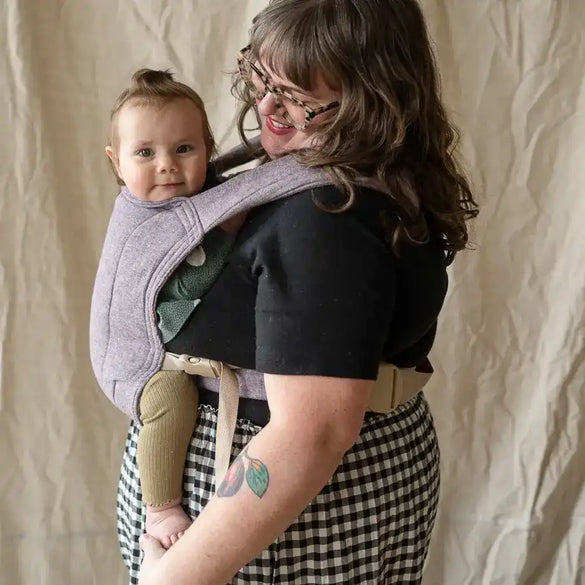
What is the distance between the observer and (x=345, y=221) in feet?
2.53

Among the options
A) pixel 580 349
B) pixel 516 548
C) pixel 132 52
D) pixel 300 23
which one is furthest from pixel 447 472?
pixel 300 23

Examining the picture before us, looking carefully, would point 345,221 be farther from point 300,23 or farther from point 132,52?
point 132,52

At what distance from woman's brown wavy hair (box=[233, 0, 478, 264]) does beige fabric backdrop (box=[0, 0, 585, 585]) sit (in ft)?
2.11

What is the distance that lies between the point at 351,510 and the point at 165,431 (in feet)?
0.75

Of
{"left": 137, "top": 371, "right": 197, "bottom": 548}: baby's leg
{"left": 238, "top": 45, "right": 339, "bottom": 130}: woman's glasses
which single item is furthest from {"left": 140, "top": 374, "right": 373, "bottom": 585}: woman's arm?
{"left": 238, "top": 45, "right": 339, "bottom": 130}: woman's glasses

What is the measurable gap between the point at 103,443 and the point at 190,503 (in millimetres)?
744

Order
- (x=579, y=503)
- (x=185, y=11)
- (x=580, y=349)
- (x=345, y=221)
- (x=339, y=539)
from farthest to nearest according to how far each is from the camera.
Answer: (x=579, y=503) < (x=580, y=349) < (x=185, y=11) < (x=339, y=539) < (x=345, y=221)

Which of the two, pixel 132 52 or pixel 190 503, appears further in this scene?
pixel 132 52

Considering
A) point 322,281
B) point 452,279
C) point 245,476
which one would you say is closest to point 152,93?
point 322,281

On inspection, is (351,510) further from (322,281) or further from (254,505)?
A: (322,281)

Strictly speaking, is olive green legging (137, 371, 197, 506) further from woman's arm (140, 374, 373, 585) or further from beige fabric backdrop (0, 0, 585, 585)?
beige fabric backdrop (0, 0, 585, 585)

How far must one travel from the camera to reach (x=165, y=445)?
0.92m

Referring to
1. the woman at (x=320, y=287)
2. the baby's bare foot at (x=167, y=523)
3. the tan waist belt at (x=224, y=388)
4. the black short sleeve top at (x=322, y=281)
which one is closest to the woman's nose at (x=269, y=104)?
the woman at (x=320, y=287)

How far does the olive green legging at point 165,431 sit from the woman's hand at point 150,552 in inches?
1.6
